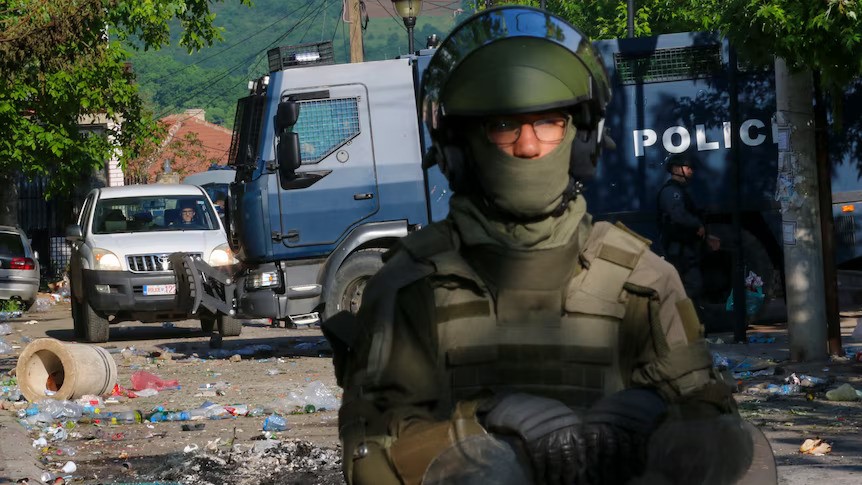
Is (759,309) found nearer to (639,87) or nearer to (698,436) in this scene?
(639,87)

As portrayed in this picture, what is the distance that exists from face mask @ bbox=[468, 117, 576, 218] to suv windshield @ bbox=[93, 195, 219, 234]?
1491 centimetres

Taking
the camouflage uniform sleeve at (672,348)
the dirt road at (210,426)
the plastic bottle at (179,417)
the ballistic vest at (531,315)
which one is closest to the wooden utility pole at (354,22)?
the dirt road at (210,426)

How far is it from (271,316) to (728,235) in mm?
5046

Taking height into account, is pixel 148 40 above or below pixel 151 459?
above

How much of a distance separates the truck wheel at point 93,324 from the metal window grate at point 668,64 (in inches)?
284

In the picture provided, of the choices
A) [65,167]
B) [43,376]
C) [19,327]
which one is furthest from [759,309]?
[65,167]

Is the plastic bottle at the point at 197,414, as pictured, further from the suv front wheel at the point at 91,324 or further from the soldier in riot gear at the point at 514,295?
the soldier in riot gear at the point at 514,295

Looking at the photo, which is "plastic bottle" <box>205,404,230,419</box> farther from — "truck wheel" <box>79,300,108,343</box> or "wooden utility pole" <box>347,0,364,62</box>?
"wooden utility pole" <box>347,0,364,62</box>

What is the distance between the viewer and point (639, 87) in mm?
15156

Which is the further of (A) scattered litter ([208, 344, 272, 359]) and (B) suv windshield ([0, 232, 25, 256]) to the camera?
(B) suv windshield ([0, 232, 25, 256])

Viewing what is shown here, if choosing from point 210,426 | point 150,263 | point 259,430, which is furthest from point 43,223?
point 259,430

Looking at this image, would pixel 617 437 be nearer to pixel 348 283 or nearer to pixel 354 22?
pixel 348 283

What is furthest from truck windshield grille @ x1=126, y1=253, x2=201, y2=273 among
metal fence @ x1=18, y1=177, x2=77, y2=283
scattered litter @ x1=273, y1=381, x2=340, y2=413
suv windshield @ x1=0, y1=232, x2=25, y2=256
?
metal fence @ x1=18, y1=177, x2=77, y2=283

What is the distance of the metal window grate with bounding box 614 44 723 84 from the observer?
15.2 m
